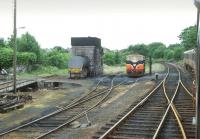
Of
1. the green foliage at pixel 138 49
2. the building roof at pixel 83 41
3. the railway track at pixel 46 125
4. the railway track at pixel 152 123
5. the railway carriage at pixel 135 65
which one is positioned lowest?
the railway track at pixel 46 125

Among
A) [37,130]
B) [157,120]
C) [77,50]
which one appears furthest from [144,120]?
[77,50]

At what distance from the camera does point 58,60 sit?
236ft

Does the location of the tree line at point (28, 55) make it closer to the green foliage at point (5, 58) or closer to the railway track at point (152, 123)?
the green foliage at point (5, 58)

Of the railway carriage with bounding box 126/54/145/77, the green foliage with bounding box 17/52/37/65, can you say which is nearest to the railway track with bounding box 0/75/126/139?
the railway carriage with bounding box 126/54/145/77

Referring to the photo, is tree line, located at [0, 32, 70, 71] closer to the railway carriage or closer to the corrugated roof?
the corrugated roof

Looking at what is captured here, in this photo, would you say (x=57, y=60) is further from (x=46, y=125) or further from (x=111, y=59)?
(x=46, y=125)

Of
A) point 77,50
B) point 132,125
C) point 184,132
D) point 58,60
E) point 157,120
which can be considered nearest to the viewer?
point 184,132

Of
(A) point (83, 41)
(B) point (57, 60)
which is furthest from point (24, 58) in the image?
(B) point (57, 60)

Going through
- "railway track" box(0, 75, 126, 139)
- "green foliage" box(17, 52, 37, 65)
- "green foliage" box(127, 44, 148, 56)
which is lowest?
"railway track" box(0, 75, 126, 139)

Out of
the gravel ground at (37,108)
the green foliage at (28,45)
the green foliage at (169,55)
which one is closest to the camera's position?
the gravel ground at (37,108)

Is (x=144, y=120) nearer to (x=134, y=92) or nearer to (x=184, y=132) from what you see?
(x=184, y=132)

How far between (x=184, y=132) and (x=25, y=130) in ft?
21.4

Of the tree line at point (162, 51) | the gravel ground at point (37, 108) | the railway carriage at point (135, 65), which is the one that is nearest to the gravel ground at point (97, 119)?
the gravel ground at point (37, 108)

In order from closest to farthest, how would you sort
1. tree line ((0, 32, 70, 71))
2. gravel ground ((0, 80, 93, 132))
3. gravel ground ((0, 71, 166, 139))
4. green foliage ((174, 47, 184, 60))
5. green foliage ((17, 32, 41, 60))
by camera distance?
gravel ground ((0, 71, 166, 139))
gravel ground ((0, 80, 93, 132))
tree line ((0, 32, 70, 71))
green foliage ((17, 32, 41, 60))
green foliage ((174, 47, 184, 60))
